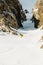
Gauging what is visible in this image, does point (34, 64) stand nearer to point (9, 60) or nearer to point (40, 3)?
point (9, 60)

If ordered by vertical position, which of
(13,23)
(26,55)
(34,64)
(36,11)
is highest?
(36,11)

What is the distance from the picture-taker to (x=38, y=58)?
31.9 ft

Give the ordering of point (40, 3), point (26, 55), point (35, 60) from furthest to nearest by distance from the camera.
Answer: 1. point (40, 3)
2. point (26, 55)
3. point (35, 60)

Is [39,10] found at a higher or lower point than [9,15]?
Answer: higher

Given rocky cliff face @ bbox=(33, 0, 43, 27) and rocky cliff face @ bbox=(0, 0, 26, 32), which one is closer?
rocky cliff face @ bbox=(0, 0, 26, 32)

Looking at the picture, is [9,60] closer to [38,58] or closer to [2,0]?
[38,58]

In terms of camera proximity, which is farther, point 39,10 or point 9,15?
point 39,10

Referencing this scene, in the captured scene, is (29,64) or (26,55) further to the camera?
(26,55)

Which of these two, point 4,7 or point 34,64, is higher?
point 4,7

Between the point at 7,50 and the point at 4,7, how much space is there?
15587 millimetres

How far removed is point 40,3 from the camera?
3056 cm

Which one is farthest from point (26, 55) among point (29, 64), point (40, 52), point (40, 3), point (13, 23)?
point (40, 3)

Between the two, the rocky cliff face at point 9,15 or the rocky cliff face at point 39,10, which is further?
the rocky cliff face at point 39,10

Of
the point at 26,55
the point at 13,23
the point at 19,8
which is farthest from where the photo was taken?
the point at 19,8
